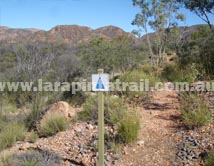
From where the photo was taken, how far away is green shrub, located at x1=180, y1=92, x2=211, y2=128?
623 cm

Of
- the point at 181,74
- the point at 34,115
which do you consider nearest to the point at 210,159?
the point at 34,115

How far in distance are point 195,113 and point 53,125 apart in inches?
122

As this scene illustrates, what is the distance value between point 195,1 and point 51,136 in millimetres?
6291

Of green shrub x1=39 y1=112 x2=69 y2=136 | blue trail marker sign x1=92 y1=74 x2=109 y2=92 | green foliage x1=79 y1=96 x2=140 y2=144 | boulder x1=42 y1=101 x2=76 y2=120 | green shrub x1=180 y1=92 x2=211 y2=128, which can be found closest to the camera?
blue trail marker sign x1=92 y1=74 x2=109 y2=92

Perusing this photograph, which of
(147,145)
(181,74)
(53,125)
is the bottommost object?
(147,145)

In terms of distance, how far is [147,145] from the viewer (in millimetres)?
5941

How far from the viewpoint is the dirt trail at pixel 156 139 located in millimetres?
5496

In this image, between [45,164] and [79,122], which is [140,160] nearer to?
[45,164]

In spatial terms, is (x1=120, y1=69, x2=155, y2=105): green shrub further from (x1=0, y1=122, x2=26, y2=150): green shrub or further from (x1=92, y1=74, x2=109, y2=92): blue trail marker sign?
(x1=92, y1=74, x2=109, y2=92): blue trail marker sign

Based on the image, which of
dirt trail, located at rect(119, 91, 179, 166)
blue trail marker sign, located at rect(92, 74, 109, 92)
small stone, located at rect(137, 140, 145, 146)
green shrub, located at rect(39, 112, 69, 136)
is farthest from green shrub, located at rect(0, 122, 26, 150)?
blue trail marker sign, located at rect(92, 74, 109, 92)

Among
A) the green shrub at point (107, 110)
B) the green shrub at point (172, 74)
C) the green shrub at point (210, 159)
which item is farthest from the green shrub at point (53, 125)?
the green shrub at point (172, 74)

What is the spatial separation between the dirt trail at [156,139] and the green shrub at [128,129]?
5.9 inches

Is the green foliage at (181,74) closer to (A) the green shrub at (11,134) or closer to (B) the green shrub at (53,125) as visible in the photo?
(B) the green shrub at (53,125)

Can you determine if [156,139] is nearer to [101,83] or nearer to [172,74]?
[101,83]
